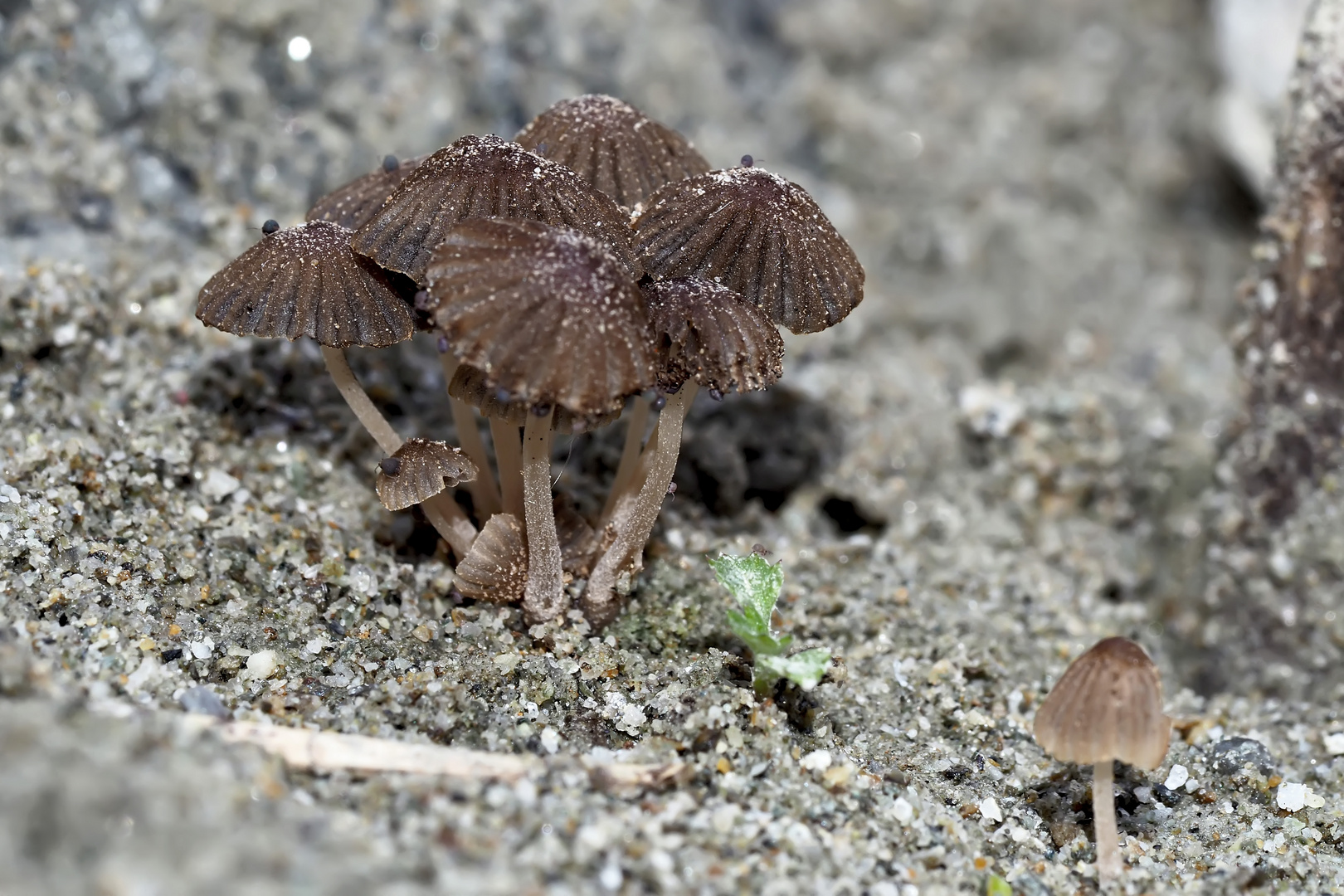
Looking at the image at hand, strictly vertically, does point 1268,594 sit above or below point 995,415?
below

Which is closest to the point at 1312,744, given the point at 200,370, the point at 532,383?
the point at 532,383

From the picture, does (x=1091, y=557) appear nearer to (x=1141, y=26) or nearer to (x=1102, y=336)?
(x=1102, y=336)

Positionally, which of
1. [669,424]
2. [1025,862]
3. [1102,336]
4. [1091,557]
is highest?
[1102,336]

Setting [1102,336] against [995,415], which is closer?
[995,415]

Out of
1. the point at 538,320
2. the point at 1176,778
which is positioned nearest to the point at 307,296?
the point at 538,320

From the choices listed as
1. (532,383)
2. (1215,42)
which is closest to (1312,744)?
(532,383)

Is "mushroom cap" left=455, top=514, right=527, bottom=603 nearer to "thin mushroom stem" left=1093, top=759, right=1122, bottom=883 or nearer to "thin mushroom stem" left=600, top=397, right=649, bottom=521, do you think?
"thin mushroom stem" left=600, top=397, right=649, bottom=521

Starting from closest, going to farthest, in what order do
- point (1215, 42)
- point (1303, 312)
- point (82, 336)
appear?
point (82, 336), point (1303, 312), point (1215, 42)

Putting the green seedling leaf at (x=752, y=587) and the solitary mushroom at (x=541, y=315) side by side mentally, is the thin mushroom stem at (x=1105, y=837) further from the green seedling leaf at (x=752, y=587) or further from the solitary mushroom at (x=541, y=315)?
the solitary mushroom at (x=541, y=315)

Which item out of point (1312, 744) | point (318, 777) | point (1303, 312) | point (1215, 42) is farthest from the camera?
point (1215, 42)
